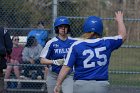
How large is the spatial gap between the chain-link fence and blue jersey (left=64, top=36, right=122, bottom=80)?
13.1 feet

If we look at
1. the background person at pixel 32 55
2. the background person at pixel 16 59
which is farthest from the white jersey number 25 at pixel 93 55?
the background person at pixel 16 59

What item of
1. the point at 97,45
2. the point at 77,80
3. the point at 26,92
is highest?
the point at 97,45

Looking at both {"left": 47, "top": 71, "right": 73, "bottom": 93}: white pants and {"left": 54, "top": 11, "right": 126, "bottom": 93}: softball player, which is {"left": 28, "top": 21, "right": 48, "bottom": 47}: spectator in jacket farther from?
{"left": 54, "top": 11, "right": 126, "bottom": 93}: softball player

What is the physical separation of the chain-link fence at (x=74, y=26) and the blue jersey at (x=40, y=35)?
0.14 meters

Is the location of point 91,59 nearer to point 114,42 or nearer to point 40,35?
point 114,42

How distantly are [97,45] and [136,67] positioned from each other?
527 cm

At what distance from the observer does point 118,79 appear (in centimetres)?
1119

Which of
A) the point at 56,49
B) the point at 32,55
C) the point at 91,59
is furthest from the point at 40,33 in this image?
the point at 91,59

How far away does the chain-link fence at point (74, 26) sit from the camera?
11.1 m

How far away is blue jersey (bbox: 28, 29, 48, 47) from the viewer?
11.0 m

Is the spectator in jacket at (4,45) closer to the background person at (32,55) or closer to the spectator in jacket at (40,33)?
the spectator in jacket at (40,33)

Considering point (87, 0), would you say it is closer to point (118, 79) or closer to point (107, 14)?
point (107, 14)

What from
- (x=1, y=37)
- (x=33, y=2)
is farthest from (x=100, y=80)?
(x=33, y=2)

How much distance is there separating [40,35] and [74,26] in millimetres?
737
